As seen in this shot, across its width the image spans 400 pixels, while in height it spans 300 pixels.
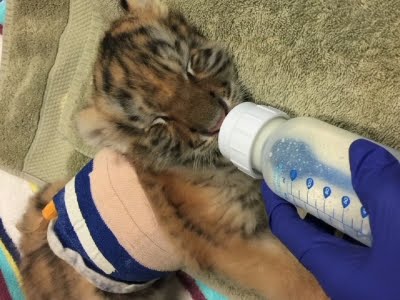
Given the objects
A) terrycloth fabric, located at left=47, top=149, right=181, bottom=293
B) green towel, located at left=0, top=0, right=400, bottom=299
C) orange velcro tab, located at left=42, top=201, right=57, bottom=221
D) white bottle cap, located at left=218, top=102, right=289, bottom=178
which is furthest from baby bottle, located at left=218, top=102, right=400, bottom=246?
orange velcro tab, located at left=42, top=201, right=57, bottom=221

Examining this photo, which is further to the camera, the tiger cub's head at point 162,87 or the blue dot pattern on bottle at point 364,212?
the tiger cub's head at point 162,87

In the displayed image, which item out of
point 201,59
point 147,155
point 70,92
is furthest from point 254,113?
point 70,92

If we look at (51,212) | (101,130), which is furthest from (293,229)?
(51,212)

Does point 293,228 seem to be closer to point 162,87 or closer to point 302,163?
point 302,163

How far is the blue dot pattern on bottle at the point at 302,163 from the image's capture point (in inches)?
33.2

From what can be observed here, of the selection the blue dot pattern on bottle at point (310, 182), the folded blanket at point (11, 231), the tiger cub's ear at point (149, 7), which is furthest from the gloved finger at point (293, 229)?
the folded blanket at point (11, 231)

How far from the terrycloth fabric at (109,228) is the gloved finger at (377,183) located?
0.61 meters

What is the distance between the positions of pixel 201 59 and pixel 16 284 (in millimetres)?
1311

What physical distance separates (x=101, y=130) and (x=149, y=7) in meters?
0.35

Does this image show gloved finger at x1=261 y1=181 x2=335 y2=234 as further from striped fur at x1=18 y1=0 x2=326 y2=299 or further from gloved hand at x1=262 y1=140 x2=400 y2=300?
striped fur at x1=18 y1=0 x2=326 y2=299

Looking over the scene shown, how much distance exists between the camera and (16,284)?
78.1 inches

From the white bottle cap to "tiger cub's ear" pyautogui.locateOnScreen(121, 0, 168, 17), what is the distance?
1.43 ft

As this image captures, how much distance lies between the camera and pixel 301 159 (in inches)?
35.4

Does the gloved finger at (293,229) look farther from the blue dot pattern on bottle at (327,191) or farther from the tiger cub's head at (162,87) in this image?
the tiger cub's head at (162,87)
